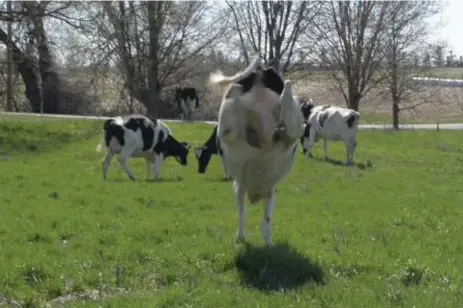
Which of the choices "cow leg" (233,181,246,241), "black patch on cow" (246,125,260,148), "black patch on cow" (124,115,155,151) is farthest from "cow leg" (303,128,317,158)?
"black patch on cow" (246,125,260,148)

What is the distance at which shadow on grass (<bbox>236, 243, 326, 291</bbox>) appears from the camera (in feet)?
25.8

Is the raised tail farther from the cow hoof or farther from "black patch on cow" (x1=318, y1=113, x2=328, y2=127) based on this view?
"black patch on cow" (x1=318, y1=113, x2=328, y2=127)

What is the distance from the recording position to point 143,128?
2033 cm

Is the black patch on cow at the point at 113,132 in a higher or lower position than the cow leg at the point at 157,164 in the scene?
higher

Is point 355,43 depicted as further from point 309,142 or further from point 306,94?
point 309,142

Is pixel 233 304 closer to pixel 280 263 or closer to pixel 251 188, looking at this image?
pixel 280 263

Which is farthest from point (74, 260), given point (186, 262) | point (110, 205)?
point (110, 205)

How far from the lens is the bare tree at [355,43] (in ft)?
158

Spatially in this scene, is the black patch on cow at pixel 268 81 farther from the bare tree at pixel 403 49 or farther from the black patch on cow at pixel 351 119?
the bare tree at pixel 403 49

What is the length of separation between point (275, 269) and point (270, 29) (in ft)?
159

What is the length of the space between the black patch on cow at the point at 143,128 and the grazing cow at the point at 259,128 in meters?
10.5

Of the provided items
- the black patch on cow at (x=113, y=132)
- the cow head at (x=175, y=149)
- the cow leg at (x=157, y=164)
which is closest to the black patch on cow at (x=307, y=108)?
the cow head at (x=175, y=149)

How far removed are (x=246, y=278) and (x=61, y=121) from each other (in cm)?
2755

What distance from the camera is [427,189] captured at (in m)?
17.6
